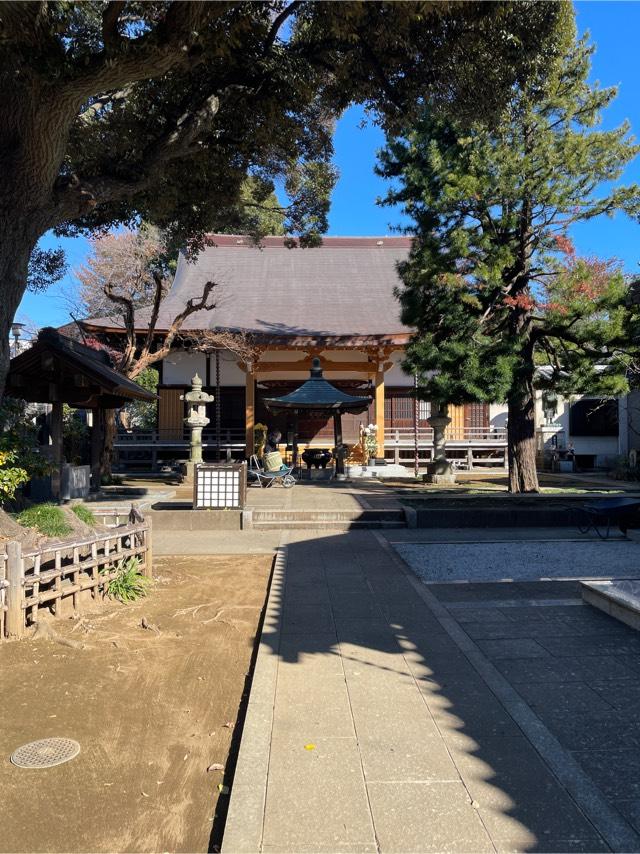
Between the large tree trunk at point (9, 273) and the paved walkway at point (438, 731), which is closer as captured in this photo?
the paved walkway at point (438, 731)

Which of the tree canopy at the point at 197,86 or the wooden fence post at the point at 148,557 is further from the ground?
the tree canopy at the point at 197,86

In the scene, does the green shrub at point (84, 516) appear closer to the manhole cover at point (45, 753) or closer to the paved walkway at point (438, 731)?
the paved walkway at point (438, 731)

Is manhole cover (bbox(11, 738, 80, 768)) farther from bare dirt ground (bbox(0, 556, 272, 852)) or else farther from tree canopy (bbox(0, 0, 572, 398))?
tree canopy (bbox(0, 0, 572, 398))

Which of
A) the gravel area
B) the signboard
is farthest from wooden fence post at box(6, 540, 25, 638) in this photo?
the signboard

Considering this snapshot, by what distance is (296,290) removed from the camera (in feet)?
73.0

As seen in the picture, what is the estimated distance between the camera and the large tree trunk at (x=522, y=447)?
12.9 m

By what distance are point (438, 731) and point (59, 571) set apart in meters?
3.68

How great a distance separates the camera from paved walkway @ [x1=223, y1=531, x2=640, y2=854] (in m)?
2.41

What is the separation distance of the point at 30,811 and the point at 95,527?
464 cm

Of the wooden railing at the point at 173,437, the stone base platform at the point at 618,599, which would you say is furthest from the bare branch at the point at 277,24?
the wooden railing at the point at 173,437

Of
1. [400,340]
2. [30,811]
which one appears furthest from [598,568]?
[400,340]

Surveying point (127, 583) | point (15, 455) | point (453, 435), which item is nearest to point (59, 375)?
point (15, 455)

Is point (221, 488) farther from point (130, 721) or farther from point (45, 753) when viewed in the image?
point (45, 753)

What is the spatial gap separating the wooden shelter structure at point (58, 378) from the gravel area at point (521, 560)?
19.9 feet
